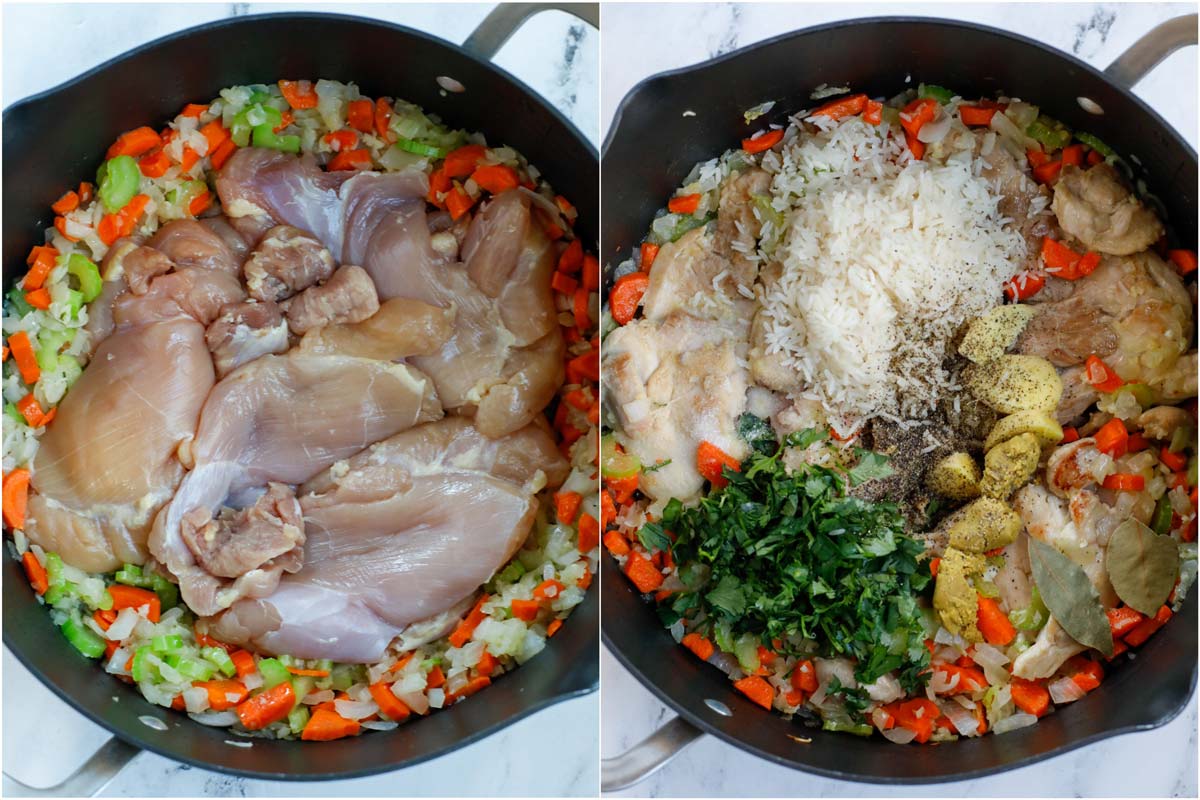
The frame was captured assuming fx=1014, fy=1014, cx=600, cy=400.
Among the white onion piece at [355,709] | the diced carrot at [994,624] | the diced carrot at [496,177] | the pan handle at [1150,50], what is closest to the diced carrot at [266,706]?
the white onion piece at [355,709]

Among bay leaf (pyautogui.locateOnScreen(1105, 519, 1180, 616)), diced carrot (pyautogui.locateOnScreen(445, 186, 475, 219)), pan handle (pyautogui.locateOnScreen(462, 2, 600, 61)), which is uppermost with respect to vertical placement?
pan handle (pyautogui.locateOnScreen(462, 2, 600, 61))

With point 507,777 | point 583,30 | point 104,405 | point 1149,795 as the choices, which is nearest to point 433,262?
point 583,30

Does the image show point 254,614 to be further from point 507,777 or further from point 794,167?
point 794,167

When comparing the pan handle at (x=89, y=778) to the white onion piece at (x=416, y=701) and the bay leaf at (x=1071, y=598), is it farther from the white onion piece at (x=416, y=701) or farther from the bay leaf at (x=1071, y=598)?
the bay leaf at (x=1071, y=598)

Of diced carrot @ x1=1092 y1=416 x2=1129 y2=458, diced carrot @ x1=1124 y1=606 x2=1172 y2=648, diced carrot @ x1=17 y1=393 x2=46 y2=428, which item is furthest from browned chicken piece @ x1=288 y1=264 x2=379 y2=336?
diced carrot @ x1=1124 y1=606 x2=1172 y2=648

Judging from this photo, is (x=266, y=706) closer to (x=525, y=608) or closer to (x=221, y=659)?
(x=221, y=659)

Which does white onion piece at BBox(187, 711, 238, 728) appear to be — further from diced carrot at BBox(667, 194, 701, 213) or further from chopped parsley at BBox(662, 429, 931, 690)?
diced carrot at BBox(667, 194, 701, 213)

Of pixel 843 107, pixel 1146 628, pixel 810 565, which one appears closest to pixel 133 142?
pixel 843 107
